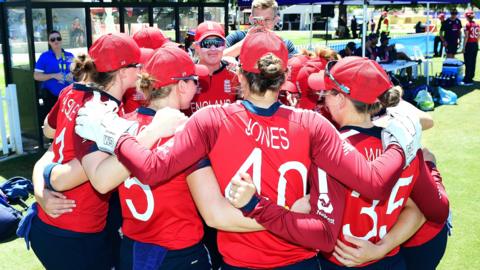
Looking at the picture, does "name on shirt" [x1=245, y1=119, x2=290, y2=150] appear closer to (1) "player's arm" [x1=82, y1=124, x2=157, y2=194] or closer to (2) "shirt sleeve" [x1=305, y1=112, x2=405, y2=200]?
(2) "shirt sleeve" [x1=305, y1=112, x2=405, y2=200]

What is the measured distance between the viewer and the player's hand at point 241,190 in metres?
1.98

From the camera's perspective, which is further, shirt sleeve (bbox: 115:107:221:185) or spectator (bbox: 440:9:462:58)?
spectator (bbox: 440:9:462:58)

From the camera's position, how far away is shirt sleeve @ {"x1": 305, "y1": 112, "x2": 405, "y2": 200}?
203cm

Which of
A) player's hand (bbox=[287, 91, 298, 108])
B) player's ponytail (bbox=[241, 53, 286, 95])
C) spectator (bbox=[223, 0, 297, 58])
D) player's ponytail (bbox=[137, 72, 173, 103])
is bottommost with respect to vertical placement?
player's hand (bbox=[287, 91, 298, 108])

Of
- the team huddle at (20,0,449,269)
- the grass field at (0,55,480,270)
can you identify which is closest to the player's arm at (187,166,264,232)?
the team huddle at (20,0,449,269)

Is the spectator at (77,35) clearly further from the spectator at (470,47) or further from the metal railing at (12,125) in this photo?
the spectator at (470,47)

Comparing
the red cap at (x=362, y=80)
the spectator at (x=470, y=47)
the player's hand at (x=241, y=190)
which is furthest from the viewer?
the spectator at (x=470, y=47)

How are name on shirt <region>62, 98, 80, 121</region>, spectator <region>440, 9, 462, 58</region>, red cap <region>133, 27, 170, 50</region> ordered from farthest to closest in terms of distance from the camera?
1. spectator <region>440, 9, 462, 58</region>
2. red cap <region>133, 27, 170, 50</region>
3. name on shirt <region>62, 98, 80, 121</region>

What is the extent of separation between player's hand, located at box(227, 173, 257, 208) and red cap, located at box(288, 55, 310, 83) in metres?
1.48

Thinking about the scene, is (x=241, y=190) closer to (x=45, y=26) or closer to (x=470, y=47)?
(x=45, y=26)

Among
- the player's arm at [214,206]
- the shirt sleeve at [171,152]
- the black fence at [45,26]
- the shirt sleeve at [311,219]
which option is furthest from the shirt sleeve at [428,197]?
the black fence at [45,26]

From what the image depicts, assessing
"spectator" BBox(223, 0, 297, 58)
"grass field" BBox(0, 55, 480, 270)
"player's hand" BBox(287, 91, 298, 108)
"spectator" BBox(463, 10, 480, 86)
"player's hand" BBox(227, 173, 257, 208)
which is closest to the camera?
"player's hand" BBox(227, 173, 257, 208)

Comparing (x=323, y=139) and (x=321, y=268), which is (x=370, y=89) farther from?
(x=321, y=268)

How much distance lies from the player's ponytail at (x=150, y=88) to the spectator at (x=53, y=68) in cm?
602
